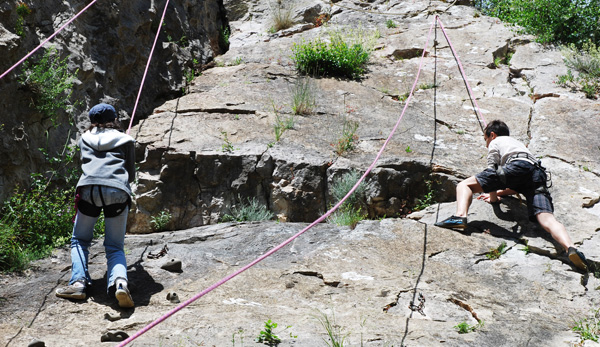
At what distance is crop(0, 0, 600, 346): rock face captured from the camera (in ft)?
13.0

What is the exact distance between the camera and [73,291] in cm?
411

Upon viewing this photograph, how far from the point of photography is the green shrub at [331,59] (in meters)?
9.05

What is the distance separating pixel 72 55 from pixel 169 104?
163cm

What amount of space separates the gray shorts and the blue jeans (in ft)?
11.7

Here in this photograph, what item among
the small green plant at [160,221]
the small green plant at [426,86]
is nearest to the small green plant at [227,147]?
the small green plant at [160,221]

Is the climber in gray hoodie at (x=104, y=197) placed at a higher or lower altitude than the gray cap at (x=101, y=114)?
lower

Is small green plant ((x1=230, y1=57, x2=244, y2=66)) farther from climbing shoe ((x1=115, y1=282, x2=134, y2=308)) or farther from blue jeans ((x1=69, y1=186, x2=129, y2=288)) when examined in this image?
climbing shoe ((x1=115, y1=282, x2=134, y2=308))

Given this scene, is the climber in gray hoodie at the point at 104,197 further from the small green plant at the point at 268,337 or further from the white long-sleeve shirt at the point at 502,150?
the white long-sleeve shirt at the point at 502,150

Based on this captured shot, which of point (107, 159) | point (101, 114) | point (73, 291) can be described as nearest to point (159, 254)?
point (73, 291)

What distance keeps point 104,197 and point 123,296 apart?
0.80 m

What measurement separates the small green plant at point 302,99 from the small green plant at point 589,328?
468 centimetres

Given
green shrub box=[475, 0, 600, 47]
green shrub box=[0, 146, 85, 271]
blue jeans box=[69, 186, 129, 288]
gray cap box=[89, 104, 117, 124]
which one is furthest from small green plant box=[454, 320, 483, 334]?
green shrub box=[475, 0, 600, 47]

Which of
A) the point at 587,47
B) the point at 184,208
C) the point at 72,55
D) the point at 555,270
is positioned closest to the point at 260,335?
the point at 555,270

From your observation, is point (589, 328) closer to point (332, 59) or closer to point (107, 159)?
point (107, 159)
